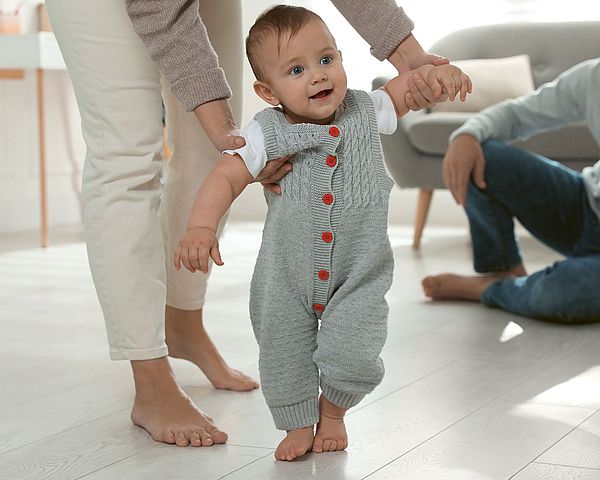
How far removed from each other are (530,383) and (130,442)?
28.0 inches

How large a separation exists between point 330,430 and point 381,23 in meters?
0.61

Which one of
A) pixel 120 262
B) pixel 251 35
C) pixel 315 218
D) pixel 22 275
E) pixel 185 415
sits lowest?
pixel 22 275

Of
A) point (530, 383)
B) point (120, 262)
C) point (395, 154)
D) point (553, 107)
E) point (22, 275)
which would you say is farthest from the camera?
point (395, 154)

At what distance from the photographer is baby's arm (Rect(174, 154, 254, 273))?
4.30 feet

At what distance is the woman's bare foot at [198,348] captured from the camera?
1.86 m

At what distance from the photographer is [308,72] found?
4.65ft

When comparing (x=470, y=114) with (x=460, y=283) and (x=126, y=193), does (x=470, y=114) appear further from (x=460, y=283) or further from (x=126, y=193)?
(x=126, y=193)

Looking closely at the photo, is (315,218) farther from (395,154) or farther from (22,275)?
(395,154)

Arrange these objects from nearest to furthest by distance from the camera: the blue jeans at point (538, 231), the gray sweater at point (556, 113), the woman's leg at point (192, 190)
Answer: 1. the woman's leg at point (192, 190)
2. the blue jeans at point (538, 231)
3. the gray sweater at point (556, 113)

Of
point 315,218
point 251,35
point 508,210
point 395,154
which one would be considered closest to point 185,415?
point 315,218

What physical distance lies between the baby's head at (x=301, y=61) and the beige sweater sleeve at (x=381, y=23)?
0.22 metres

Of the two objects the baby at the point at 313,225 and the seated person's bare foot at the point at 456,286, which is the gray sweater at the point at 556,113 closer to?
the seated person's bare foot at the point at 456,286

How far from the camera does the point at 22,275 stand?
332 centimetres

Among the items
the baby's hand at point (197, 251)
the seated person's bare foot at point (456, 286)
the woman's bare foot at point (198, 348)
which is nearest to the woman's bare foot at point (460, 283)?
the seated person's bare foot at point (456, 286)
